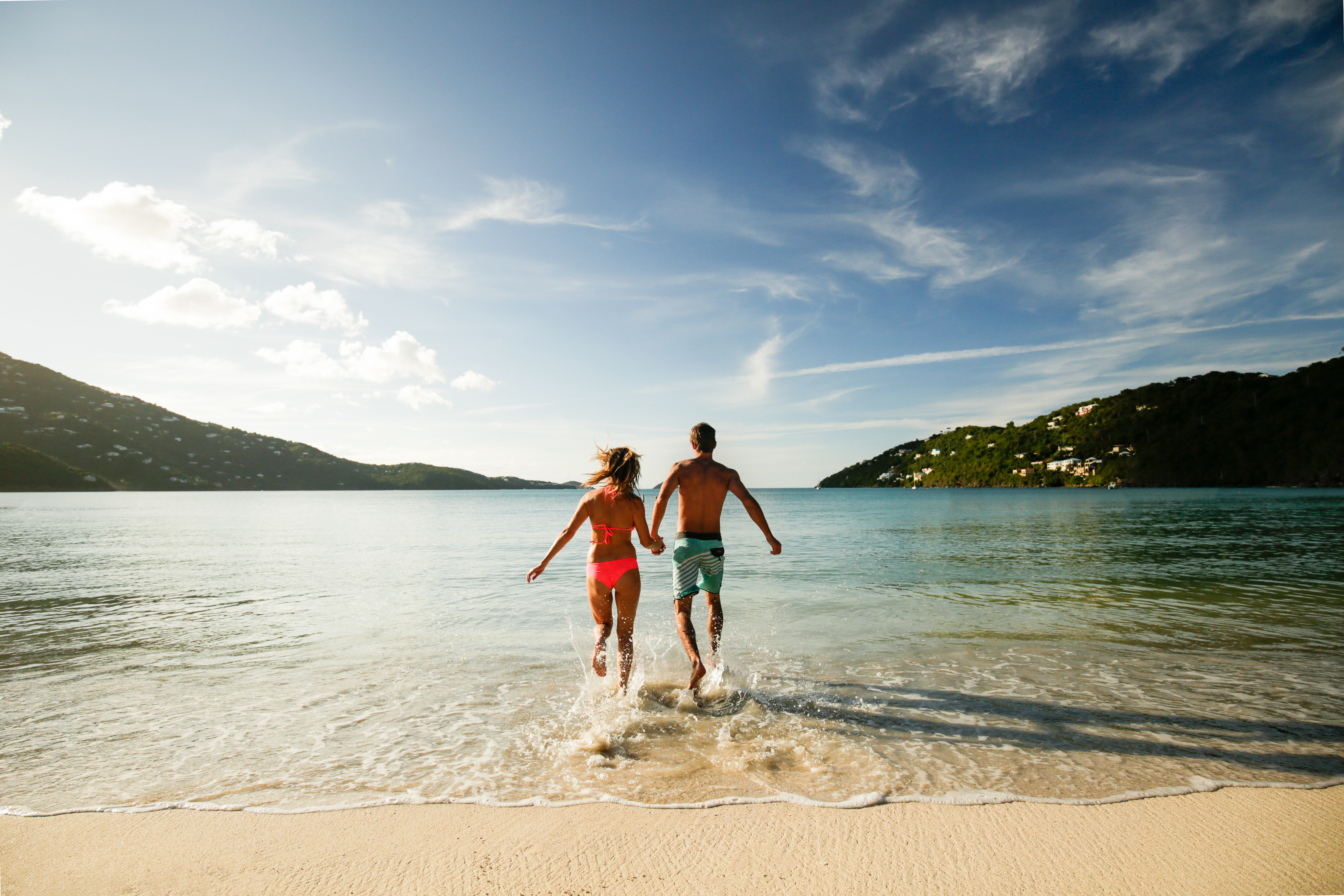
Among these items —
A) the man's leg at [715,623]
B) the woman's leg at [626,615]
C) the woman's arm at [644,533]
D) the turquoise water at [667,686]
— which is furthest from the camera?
the man's leg at [715,623]

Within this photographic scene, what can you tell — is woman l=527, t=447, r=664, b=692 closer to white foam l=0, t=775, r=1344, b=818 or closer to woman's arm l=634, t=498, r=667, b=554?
woman's arm l=634, t=498, r=667, b=554

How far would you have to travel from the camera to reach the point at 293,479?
168250 mm

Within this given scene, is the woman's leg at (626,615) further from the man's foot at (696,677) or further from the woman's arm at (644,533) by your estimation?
the man's foot at (696,677)

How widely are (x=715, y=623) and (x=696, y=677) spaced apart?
2.50 ft

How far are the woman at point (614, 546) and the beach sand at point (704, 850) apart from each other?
2.36 m

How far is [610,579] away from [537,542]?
26.4 m

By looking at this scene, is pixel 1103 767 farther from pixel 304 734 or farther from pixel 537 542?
pixel 537 542

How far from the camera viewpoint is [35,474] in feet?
336

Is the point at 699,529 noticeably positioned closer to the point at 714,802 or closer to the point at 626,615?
the point at 626,615

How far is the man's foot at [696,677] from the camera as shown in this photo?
6.55 m

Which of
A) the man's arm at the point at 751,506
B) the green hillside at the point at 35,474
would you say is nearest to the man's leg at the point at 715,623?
the man's arm at the point at 751,506

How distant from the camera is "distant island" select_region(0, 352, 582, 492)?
351ft

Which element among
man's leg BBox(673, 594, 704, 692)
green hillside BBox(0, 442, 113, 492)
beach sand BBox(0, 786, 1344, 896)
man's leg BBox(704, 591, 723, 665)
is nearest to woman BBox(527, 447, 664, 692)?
man's leg BBox(673, 594, 704, 692)

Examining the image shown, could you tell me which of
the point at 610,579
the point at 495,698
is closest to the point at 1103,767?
the point at 610,579
